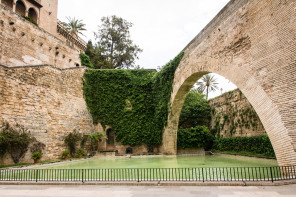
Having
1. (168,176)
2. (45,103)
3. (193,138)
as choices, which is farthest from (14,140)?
(193,138)

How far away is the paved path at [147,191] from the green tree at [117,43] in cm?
2563

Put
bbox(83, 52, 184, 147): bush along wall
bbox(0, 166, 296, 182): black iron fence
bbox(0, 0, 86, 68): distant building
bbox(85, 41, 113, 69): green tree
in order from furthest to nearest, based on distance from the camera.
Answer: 1. bbox(85, 41, 113, 69): green tree
2. bbox(83, 52, 184, 147): bush along wall
3. bbox(0, 0, 86, 68): distant building
4. bbox(0, 166, 296, 182): black iron fence

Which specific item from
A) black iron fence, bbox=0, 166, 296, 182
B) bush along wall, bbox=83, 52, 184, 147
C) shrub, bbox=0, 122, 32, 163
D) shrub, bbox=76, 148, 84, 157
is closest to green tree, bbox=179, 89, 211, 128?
bush along wall, bbox=83, 52, 184, 147

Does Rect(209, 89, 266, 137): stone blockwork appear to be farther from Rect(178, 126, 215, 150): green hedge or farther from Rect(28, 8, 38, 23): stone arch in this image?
Rect(28, 8, 38, 23): stone arch

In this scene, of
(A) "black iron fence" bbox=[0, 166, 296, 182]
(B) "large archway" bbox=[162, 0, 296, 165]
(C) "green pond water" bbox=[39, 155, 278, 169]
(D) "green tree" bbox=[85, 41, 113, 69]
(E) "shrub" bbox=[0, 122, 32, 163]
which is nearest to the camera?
(A) "black iron fence" bbox=[0, 166, 296, 182]

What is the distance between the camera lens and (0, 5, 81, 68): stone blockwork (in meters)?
16.9

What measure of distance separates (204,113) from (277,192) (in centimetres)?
1819

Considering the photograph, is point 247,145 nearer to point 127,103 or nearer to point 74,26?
point 127,103

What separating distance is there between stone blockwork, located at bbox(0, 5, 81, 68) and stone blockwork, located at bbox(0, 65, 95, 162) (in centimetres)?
396

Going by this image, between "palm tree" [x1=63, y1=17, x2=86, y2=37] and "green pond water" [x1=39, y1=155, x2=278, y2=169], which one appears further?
"palm tree" [x1=63, y1=17, x2=86, y2=37]

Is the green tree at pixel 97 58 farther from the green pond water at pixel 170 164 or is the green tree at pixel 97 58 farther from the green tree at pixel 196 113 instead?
the green pond water at pixel 170 164

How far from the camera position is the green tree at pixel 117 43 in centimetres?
3014

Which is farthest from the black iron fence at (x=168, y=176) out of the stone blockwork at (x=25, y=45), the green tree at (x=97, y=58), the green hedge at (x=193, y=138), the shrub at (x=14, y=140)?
the green tree at (x=97, y=58)

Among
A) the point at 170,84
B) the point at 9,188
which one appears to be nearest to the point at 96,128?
the point at 170,84
